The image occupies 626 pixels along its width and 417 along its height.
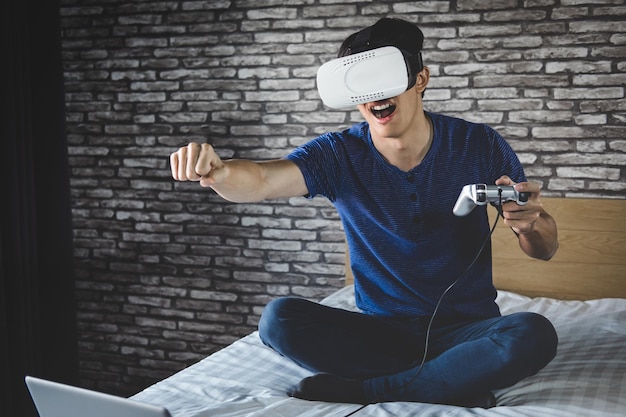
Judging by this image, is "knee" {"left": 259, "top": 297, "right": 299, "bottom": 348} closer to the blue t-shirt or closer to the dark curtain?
the blue t-shirt

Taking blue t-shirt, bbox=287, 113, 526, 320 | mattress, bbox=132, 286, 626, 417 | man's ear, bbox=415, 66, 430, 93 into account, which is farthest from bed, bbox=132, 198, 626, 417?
man's ear, bbox=415, 66, 430, 93

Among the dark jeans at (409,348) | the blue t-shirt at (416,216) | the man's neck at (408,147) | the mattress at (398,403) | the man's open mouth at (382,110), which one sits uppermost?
the man's open mouth at (382,110)

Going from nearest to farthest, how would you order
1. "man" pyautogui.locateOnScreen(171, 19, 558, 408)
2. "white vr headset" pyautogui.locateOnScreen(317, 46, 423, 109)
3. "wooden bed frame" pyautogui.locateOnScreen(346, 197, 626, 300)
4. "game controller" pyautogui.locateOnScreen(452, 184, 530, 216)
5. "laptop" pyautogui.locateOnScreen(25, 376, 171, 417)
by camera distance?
"laptop" pyautogui.locateOnScreen(25, 376, 171, 417) < "game controller" pyautogui.locateOnScreen(452, 184, 530, 216) < "white vr headset" pyautogui.locateOnScreen(317, 46, 423, 109) < "man" pyautogui.locateOnScreen(171, 19, 558, 408) < "wooden bed frame" pyautogui.locateOnScreen(346, 197, 626, 300)

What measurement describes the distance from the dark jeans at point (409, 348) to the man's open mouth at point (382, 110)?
0.56m

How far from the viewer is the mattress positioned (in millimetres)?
1520

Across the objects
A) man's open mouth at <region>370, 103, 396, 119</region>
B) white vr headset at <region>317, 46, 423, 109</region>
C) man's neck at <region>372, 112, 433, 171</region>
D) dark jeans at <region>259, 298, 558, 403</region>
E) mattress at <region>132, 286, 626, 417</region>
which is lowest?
mattress at <region>132, 286, 626, 417</region>

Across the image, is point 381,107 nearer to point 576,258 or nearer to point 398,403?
point 398,403

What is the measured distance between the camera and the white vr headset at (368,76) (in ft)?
5.54

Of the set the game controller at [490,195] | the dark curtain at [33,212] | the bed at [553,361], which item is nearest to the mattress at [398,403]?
the bed at [553,361]

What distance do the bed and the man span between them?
0.11 metres

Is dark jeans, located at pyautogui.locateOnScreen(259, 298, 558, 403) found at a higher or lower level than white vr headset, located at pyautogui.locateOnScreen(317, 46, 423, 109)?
lower

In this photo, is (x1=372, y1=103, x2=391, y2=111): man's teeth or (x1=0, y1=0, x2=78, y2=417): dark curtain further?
(x1=0, y1=0, x2=78, y2=417): dark curtain

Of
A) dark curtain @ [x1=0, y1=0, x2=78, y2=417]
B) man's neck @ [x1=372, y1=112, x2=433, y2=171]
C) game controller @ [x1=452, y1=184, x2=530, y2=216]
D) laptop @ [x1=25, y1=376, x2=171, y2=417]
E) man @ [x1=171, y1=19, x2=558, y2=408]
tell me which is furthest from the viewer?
dark curtain @ [x1=0, y1=0, x2=78, y2=417]

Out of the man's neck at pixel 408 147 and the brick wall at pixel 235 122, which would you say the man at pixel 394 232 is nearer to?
the man's neck at pixel 408 147
